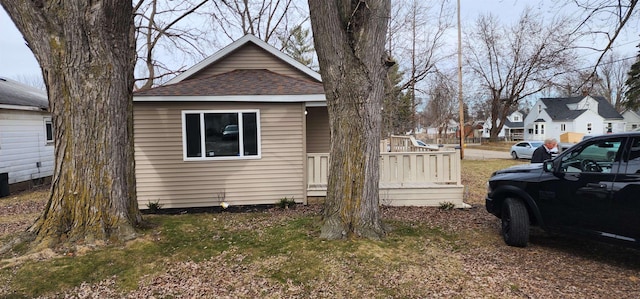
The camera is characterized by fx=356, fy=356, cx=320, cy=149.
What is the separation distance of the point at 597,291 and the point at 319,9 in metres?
4.83

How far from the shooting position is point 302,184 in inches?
337

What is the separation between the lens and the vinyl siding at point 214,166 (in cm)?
816

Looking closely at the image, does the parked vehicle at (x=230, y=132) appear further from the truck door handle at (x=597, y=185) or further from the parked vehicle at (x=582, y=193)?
the truck door handle at (x=597, y=185)

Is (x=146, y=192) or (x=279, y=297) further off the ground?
(x=146, y=192)

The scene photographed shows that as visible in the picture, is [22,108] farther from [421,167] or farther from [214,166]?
[421,167]

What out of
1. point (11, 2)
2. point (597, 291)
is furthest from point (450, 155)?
point (11, 2)

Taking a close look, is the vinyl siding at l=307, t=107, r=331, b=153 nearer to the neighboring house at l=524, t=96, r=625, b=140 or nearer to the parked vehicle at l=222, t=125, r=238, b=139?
the parked vehicle at l=222, t=125, r=238, b=139

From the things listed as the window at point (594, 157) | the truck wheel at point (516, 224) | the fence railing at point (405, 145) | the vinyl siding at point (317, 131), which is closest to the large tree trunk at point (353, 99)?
the truck wheel at point (516, 224)

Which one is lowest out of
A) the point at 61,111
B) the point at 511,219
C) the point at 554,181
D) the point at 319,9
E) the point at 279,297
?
the point at 279,297

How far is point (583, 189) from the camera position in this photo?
14.4 ft

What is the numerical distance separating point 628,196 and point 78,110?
22.9ft

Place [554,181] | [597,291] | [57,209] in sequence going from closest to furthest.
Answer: [597,291], [554,181], [57,209]

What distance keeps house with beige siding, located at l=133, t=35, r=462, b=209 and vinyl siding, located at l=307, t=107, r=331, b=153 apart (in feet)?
7.85

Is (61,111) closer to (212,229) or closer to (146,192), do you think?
(212,229)
